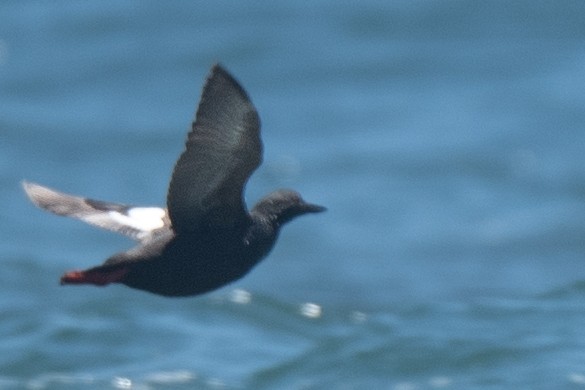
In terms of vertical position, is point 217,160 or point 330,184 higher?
point 330,184

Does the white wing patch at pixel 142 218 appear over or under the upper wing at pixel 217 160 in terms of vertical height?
over

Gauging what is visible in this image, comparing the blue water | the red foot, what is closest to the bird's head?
the red foot

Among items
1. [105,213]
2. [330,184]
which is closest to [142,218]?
[105,213]

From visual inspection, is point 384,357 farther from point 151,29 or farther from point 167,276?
point 151,29

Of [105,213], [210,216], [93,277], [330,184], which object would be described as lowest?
[93,277]

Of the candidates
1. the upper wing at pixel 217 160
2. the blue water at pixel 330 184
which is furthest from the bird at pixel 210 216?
the blue water at pixel 330 184

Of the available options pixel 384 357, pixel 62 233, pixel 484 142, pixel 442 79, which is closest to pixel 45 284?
pixel 62 233

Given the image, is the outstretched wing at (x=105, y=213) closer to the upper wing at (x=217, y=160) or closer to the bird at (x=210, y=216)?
the bird at (x=210, y=216)

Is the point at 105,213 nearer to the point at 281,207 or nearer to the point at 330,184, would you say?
the point at 281,207
